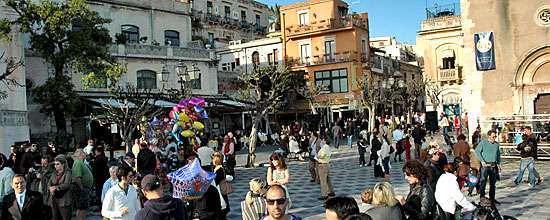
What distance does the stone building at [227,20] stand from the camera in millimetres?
42875

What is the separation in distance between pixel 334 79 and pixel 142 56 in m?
18.6

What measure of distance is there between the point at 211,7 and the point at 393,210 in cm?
→ 4167

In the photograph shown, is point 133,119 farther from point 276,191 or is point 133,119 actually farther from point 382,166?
point 276,191

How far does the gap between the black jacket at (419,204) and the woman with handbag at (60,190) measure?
529 centimetres

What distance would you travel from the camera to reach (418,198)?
5.84 metres

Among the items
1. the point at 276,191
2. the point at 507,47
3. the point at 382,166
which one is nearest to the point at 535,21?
the point at 507,47

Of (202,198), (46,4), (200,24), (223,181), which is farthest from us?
(200,24)

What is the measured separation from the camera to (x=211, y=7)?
4438 cm

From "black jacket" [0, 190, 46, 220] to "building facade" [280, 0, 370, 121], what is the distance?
35.1 m

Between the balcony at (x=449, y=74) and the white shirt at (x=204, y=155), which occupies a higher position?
the balcony at (x=449, y=74)

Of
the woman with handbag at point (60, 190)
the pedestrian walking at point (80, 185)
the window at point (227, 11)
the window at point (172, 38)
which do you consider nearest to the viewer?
the woman with handbag at point (60, 190)

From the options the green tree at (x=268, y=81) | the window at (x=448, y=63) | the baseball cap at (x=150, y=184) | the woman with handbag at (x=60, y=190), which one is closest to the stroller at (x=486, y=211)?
the baseball cap at (x=150, y=184)

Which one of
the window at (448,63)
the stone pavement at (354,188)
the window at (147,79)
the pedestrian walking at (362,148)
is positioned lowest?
the stone pavement at (354,188)

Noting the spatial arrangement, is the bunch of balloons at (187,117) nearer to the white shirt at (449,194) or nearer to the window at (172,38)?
the white shirt at (449,194)
